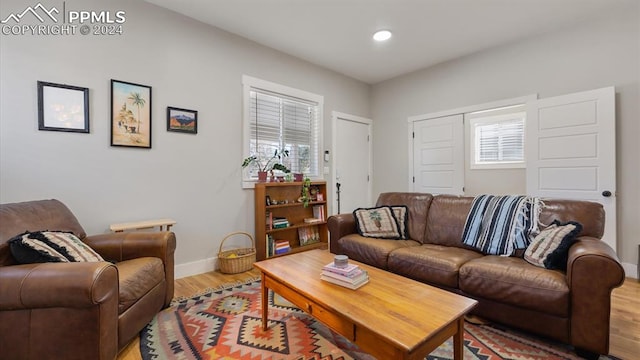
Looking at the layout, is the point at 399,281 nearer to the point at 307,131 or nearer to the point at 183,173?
the point at 183,173

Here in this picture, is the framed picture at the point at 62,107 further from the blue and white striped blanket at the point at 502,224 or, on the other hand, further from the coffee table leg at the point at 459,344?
the blue and white striped blanket at the point at 502,224

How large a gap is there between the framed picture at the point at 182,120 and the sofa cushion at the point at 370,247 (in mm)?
2003

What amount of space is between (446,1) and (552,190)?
241 cm

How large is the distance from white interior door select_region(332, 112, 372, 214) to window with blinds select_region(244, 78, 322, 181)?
0.45 metres

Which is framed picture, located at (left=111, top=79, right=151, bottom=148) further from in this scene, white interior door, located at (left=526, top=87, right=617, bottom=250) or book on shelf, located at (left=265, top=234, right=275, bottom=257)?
white interior door, located at (left=526, top=87, right=617, bottom=250)

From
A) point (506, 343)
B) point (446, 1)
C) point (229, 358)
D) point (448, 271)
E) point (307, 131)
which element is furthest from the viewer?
point (307, 131)

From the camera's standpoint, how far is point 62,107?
2.23 metres

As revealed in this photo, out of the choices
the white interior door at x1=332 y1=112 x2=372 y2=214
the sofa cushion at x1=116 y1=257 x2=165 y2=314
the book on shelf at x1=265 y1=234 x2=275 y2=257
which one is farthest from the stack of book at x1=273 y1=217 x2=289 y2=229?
the sofa cushion at x1=116 y1=257 x2=165 y2=314

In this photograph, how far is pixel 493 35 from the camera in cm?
330

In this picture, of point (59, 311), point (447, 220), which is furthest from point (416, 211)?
point (59, 311)

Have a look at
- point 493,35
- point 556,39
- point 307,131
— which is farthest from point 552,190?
point 307,131

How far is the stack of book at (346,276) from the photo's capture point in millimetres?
1499

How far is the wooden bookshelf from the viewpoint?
3232 millimetres

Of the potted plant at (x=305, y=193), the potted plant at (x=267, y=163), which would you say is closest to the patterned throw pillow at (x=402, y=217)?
the potted plant at (x=305, y=193)
